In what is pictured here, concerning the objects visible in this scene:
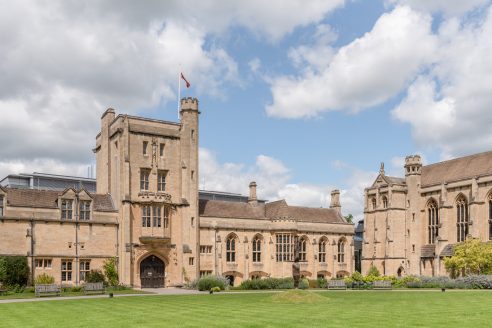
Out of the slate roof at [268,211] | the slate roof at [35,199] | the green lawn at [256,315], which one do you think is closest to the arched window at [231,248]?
the slate roof at [268,211]

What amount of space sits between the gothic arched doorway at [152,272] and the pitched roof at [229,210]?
706 centimetres

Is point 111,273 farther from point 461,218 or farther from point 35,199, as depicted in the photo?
point 461,218

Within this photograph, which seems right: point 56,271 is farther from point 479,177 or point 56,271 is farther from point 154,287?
point 479,177

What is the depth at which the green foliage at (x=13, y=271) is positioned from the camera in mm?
43156

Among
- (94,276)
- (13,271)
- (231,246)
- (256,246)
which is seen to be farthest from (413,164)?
(13,271)

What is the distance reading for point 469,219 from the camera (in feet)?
191

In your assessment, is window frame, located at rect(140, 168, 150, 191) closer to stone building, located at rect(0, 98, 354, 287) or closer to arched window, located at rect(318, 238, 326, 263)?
stone building, located at rect(0, 98, 354, 287)

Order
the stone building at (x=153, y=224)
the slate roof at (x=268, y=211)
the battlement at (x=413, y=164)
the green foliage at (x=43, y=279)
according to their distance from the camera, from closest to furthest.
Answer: the green foliage at (x=43, y=279) < the stone building at (x=153, y=224) < the slate roof at (x=268, y=211) < the battlement at (x=413, y=164)

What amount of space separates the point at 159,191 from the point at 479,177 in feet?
105

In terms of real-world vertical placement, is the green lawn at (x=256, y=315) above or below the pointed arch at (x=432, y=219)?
below

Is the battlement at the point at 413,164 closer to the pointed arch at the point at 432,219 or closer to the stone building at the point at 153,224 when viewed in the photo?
the pointed arch at the point at 432,219

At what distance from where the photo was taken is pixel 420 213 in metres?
66.1

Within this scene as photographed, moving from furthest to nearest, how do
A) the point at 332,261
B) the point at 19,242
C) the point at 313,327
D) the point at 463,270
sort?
the point at 332,261, the point at 463,270, the point at 19,242, the point at 313,327

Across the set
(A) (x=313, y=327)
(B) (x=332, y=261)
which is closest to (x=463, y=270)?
(B) (x=332, y=261)
